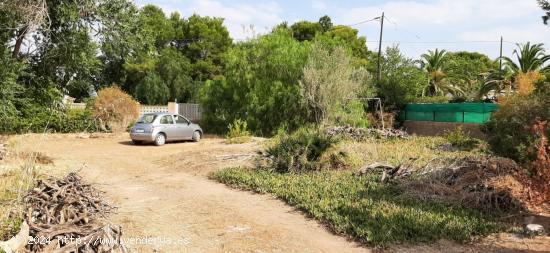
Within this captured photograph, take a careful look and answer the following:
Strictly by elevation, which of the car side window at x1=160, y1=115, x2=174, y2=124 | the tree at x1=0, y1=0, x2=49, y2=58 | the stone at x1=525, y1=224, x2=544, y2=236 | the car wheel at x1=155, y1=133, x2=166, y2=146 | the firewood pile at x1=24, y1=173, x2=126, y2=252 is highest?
the tree at x1=0, y1=0, x2=49, y2=58

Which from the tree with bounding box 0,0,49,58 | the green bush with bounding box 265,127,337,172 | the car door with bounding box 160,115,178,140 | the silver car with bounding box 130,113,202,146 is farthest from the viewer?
the car door with bounding box 160,115,178,140

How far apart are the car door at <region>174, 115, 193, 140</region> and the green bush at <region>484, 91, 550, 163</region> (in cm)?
1330

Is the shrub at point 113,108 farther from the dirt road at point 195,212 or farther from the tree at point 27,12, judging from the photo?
the tree at point 27,12

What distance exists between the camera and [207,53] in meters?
41.9

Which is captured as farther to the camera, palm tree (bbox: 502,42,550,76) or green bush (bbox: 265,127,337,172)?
palm tree (bbox: 502,42,550,76)

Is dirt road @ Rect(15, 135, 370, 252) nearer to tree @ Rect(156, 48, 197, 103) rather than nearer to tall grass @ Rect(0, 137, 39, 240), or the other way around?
tall grass @ Rect(0, 137, 39, 240)

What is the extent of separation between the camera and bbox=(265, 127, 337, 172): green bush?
36.8 ft

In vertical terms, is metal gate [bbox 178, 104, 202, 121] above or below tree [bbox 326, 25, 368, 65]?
below

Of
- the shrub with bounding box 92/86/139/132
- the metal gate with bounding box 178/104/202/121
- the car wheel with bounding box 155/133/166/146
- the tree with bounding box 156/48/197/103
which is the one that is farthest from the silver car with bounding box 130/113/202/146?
the tree with bounding box 156/48/197/103

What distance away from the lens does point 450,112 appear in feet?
75.3

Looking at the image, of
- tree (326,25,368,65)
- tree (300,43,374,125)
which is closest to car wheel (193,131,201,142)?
tree (300,43,374,125)

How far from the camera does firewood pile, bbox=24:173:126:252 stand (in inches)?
196

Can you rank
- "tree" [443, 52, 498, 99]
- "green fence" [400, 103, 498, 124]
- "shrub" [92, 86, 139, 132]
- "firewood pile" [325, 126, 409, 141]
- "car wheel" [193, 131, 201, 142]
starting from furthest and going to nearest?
"tree" [443, 52, 498, 99]
"shrub" [92, 86, 139, 132]
"green fence" [400, 103, 498, 124]
"car wheel" [193, 131, 201, 142]
"firewood pile" [325, 126, 409, 141]

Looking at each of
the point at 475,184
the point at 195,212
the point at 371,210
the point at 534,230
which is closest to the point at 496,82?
the point at 475,184
